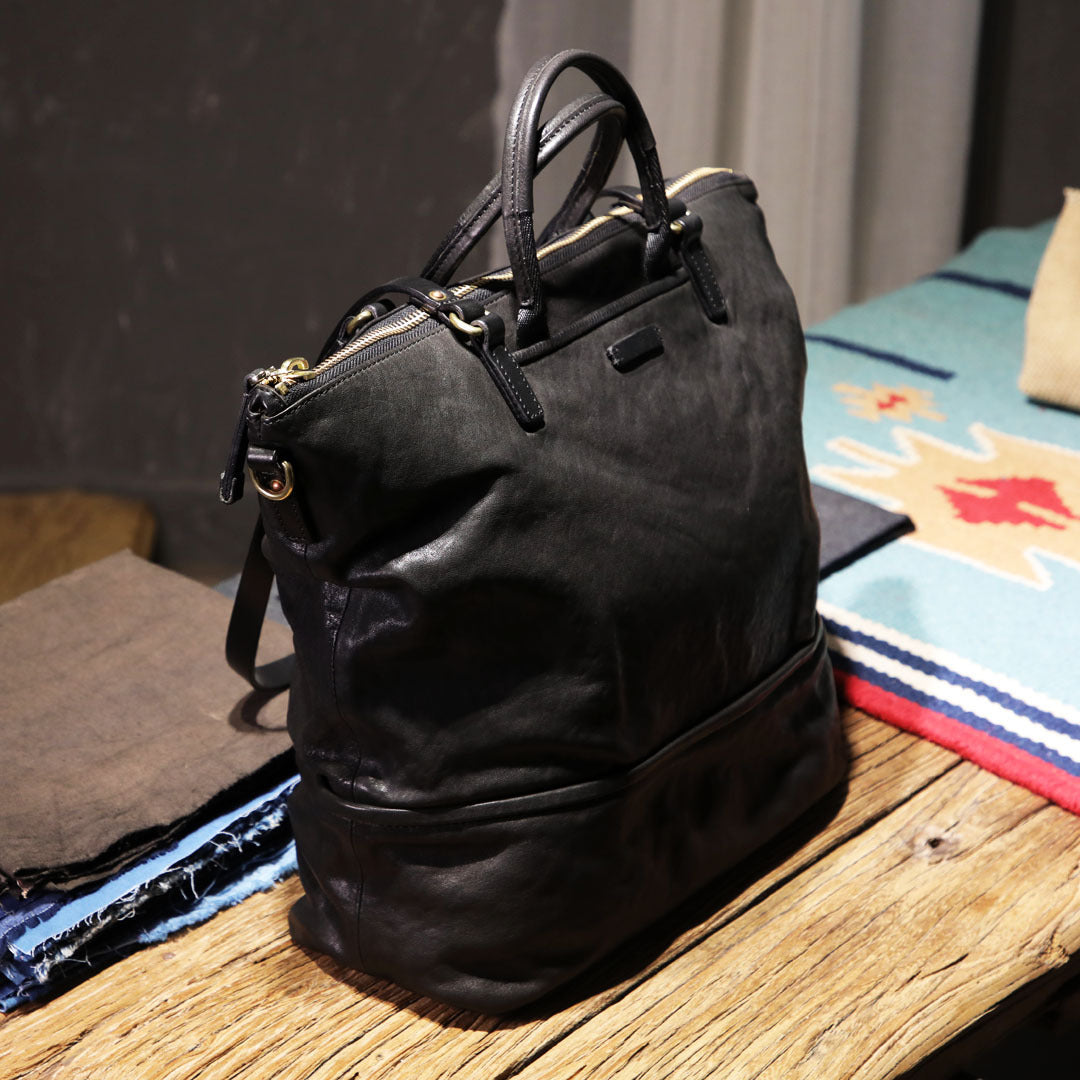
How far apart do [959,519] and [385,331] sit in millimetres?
688

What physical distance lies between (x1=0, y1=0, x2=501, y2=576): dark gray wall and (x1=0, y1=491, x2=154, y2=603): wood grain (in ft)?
0.37

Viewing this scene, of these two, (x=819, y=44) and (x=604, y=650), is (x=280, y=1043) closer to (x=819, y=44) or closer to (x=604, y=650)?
(x=604, y=650)

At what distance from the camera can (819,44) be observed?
5.78ft

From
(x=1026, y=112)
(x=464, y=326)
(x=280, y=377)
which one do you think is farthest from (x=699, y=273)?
(x=1026, y=112)

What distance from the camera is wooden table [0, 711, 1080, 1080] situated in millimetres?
723

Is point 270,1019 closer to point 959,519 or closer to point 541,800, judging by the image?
point 541,800

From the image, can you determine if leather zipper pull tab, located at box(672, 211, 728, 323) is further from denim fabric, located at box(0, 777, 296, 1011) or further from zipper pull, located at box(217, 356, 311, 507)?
denim fabric, located at box(0, 777, 296, 1011)

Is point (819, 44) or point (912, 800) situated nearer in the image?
point (912, 800)

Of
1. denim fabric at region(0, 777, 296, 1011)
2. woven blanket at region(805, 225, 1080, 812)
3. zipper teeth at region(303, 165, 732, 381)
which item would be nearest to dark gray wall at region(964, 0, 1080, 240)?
woven blanket at region(805, 225, 1080, 812)

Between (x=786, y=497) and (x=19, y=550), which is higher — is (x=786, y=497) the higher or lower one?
the higher one

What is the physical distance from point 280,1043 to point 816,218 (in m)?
1.48

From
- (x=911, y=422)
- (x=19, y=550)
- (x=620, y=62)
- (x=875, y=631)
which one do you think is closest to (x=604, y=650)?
(x=875, y=631)

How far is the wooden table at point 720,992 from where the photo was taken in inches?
28.5

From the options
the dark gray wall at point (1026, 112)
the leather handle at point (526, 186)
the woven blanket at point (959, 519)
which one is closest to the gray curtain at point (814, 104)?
the dark gray wall at point (1026, 112)
